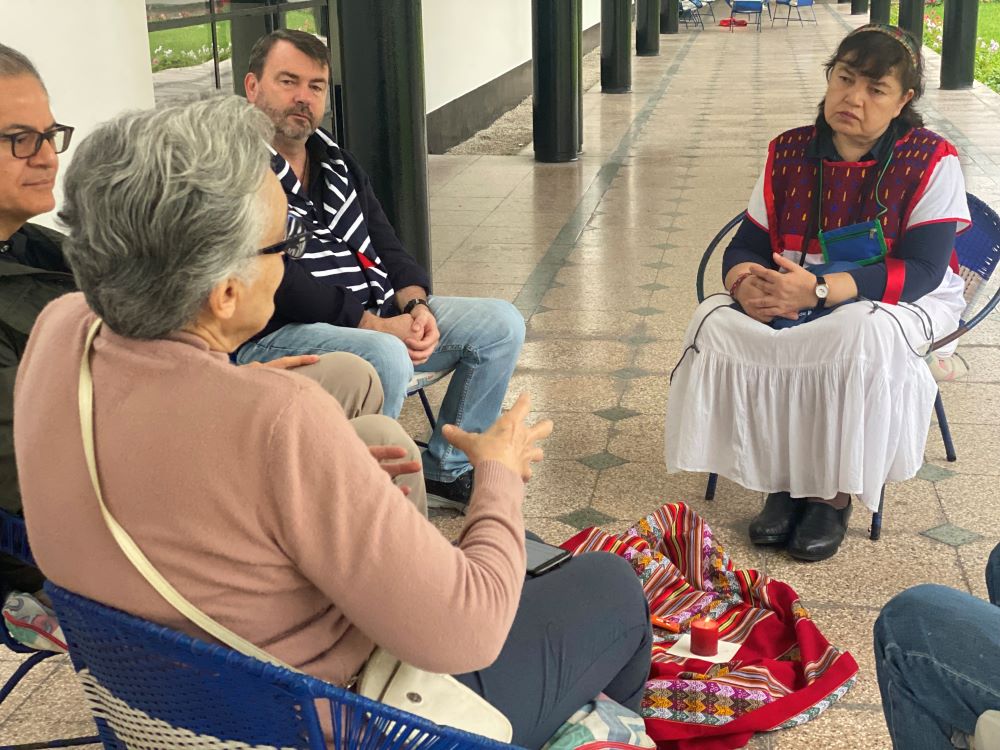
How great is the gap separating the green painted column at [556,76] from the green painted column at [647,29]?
10414mm

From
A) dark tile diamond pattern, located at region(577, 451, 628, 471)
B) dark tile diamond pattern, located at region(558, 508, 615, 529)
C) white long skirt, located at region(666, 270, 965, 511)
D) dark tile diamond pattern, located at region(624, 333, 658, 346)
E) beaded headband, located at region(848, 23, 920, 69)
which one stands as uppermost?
beaded headband, located at region(848, 23, 920, 69)

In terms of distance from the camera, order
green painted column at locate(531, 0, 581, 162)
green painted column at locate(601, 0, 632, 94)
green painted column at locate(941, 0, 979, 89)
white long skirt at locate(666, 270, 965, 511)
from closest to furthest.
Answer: white long skirt at locate(666, 270, 965, 511), green painted column at locate(531, 0, 581, 162), green painted column at locate(941, 0, 979, 89), green painted column at locate(601, 0, 632, 94)

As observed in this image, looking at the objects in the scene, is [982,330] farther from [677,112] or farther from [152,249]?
[677,112]

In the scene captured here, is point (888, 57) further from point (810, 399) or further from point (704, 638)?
point (704, 638)

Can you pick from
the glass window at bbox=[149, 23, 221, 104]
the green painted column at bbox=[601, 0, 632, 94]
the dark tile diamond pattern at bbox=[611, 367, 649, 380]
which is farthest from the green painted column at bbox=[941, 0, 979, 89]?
the dark tile diamond pattern at bbox=[611, 367, 649, 380]

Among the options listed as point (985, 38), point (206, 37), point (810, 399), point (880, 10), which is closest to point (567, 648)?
point (810, 399)

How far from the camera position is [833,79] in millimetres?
3230

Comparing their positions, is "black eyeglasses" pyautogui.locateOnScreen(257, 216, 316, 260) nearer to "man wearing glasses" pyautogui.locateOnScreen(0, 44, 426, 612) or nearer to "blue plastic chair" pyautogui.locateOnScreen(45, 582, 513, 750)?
"blue plastic chair" pyautogui.locateOnScreen(45, 582, 513, 750)

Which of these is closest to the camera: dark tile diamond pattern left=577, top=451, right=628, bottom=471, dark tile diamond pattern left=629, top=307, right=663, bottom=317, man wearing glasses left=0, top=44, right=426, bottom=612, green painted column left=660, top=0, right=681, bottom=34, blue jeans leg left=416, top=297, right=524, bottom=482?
man wearing glasses left=0, top=44, right=426, bottom=612

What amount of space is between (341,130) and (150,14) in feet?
8.01

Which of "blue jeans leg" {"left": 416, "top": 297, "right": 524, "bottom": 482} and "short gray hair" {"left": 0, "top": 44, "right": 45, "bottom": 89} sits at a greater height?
"short gray hair" {"left": 0, "top": 44, "right": 45, "bottom": 89}

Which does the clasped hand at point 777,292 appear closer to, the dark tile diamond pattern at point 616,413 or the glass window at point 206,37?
the dark tile diamond pattern at point 616,413

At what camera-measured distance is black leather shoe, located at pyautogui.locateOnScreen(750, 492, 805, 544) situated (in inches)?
127

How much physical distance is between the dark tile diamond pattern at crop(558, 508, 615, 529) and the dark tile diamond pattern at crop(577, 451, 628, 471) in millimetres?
313
